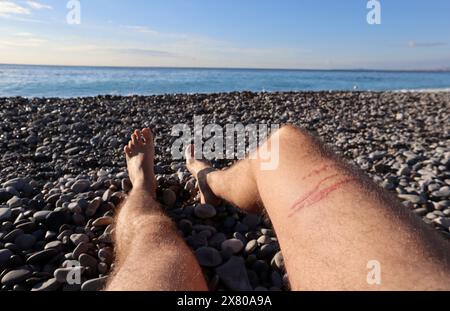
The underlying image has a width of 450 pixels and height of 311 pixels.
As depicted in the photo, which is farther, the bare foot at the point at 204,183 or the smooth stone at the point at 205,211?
the bare foot at the point at 204,183

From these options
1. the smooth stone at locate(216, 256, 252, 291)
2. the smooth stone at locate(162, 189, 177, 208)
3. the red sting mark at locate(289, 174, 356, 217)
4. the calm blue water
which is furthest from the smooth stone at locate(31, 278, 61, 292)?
the calm blue water

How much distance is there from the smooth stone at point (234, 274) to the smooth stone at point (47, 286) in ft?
2.45

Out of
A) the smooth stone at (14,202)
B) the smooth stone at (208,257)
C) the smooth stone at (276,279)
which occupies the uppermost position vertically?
the smooth stone at (14,202)

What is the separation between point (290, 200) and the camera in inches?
51.8

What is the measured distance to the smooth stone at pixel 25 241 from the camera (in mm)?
1936

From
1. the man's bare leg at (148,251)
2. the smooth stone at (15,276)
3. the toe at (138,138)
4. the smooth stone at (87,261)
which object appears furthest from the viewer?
the toe at (138,138)

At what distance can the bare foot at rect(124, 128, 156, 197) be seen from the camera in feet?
8.09

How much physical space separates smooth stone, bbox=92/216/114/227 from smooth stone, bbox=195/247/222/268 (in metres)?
0.64

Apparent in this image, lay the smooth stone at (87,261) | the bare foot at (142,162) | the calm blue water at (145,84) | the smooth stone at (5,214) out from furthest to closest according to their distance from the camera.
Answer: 1. the calm blue water at (145,84)
2. the bare foot at (142,162)
3. the smooth stone at (5,214)
4. the smooth stone at (87,261)

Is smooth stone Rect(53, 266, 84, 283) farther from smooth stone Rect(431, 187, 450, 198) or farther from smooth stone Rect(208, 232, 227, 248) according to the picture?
smooth stone Rect(431, 187, 450, 198)

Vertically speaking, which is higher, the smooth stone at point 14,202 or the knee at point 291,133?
the knee at point 291,133

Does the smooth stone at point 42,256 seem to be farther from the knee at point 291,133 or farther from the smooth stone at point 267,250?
the knee at point 291,133

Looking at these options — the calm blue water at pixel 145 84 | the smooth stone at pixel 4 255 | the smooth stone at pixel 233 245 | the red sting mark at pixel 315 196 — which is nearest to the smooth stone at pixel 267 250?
the smooth stone at pixel 233 245
